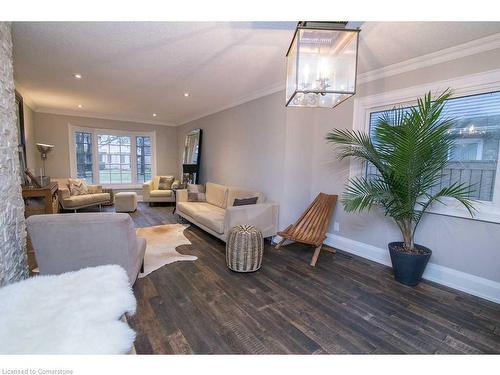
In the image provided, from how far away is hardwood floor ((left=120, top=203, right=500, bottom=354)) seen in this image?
1615mm

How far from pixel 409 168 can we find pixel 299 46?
158cm

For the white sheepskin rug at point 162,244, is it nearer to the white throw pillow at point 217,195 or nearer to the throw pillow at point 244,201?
the white throw pillow at point 217,195

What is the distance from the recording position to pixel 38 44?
2.46m

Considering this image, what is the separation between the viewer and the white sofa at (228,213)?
3197 mm

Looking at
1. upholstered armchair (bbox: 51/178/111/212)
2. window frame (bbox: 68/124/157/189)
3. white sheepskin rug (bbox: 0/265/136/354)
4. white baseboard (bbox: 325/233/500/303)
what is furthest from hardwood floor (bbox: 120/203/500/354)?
window frame (bbox: 68/124/157/189)

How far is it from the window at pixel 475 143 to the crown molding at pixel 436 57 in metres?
0.42

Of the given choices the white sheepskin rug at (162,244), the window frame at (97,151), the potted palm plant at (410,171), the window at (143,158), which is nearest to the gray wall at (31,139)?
the window frame at (97,151)

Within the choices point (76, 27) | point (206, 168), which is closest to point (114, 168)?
point (206, 168)

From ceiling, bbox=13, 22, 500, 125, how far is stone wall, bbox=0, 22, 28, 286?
62cm

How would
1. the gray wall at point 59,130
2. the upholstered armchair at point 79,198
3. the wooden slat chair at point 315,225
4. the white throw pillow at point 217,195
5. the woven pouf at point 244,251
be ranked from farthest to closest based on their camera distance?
1. the gray wall at point 59,130
2. the upholstered armchair at point 79,198
3. the white throw pillow at point 217,195
4. the wooden slat chair at point 315,225
5. the woven pouf at point 244,251

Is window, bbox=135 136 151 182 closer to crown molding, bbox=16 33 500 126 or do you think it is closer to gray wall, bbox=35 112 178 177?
gray wall, bbox=35 112 178 177

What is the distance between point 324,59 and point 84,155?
22.3ft

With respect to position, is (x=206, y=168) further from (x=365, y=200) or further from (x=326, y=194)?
(x=365, y=200)
